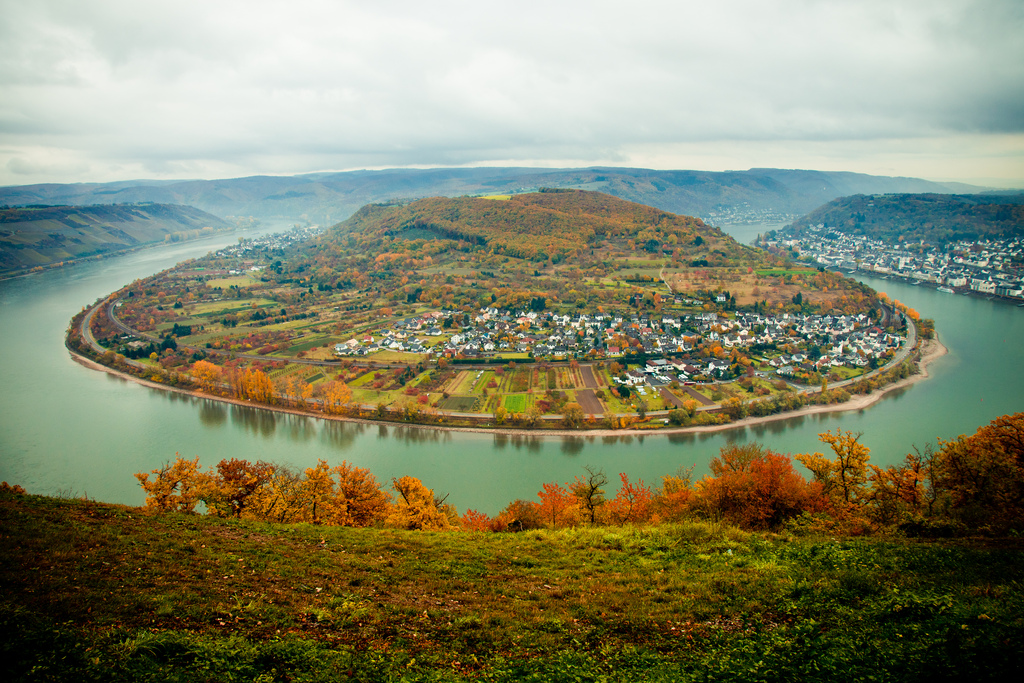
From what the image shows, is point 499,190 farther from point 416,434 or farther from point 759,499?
point 759,499

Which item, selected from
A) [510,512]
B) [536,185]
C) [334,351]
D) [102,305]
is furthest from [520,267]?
[536,185]

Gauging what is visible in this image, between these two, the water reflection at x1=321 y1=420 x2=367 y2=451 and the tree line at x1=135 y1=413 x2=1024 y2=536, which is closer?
the tree line at x1=135 y1=413 x2=1024 y2=536

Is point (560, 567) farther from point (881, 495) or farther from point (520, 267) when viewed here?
point (520, 267)

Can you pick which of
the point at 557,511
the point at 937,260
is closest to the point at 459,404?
the point at 557,511

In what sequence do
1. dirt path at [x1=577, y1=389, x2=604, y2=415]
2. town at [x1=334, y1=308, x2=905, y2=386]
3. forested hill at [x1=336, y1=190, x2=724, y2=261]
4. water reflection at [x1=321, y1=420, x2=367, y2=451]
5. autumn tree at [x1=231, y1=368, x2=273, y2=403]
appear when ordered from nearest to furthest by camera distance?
water reflection at [x1=321, y1=420, x2=367, y2=451]
dirt path at [x1=577, y1=389, x2=604, y2=415]
autumn tree at [x1=231, y1=368, x2=273, y2=403]
town at [x1=334, y1=308, x2=905, y2=386]
forested hill at [x1=336, y1=190, x2=724, y2=261]

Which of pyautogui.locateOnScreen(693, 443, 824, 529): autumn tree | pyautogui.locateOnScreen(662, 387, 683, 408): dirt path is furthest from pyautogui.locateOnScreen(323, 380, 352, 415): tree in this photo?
pyautogui.locateOnScreen(693, 443, 824, 529): autumn tree

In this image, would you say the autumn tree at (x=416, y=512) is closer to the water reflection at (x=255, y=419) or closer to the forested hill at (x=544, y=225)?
the water reflection at (x=255, y=419)

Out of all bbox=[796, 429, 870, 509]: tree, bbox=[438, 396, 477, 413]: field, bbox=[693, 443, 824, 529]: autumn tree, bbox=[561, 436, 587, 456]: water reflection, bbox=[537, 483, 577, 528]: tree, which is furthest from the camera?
bbox=[438, 396, 477, 413]: field

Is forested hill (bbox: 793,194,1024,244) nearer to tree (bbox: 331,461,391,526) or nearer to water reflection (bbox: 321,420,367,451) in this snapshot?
water reflection (bbox: 321,420,367,451)
